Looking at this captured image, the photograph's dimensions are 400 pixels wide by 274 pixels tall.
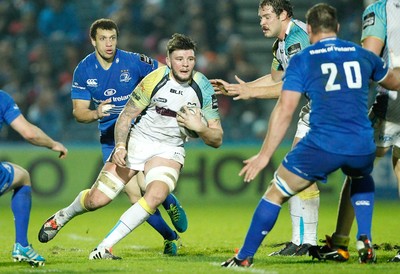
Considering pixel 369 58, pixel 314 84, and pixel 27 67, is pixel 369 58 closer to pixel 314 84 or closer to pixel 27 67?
pixel 314 84

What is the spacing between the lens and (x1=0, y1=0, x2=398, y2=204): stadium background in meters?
16.3

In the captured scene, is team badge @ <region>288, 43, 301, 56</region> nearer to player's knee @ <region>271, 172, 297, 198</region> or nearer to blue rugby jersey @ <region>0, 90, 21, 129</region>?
player's knee @ <region>271, 172, 297, 198</region>

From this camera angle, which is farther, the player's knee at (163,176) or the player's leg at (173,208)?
the player's leg at (173,208)

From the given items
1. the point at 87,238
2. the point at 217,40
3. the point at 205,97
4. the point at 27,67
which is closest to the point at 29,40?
the point at 27,67

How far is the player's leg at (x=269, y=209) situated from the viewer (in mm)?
7449

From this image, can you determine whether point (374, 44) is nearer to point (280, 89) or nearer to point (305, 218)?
point (280, 89)

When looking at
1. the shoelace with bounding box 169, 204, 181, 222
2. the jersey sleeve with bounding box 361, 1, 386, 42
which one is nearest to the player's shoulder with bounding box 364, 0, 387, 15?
the jersey sleeve with bounding box 361, 1, 386, 42

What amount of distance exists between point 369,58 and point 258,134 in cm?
1019

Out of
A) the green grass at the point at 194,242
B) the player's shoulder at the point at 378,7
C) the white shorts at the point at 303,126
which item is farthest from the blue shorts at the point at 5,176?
the player's shoulder at the point at 378,7

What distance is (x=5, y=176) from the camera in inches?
311

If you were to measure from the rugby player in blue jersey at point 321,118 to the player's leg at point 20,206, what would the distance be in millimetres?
1821

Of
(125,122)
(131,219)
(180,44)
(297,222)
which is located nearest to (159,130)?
(125,122)

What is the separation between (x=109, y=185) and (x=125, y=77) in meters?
1.64

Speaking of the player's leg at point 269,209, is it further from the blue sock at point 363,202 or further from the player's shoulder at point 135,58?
the player's shoulder at point 135,58
